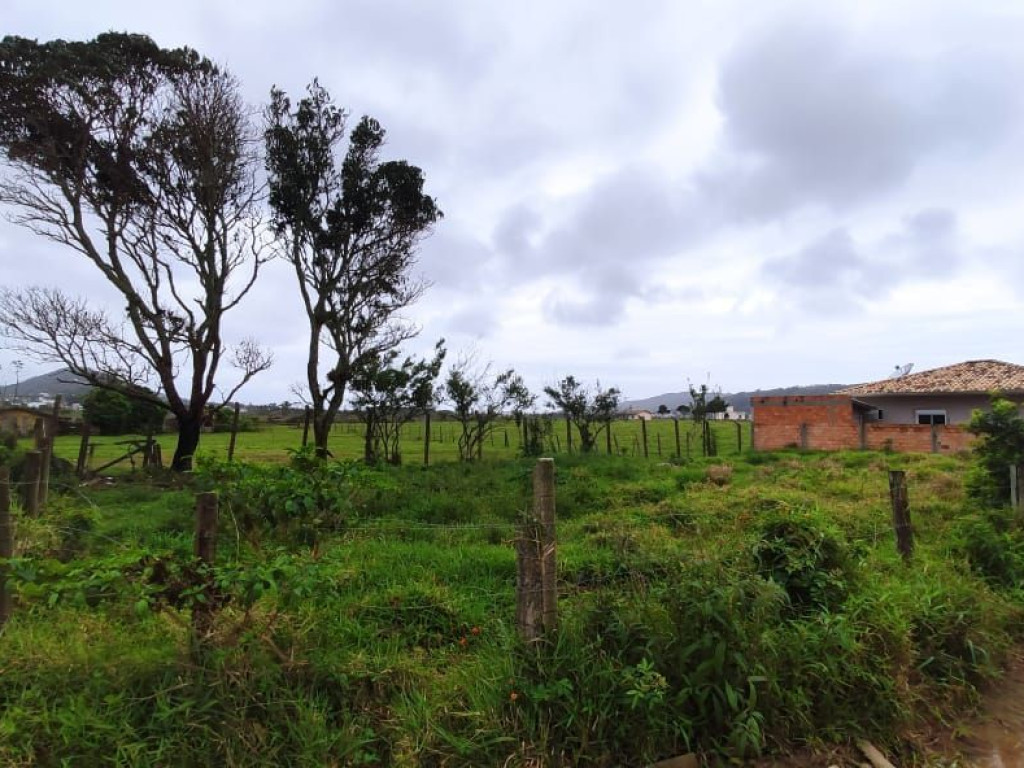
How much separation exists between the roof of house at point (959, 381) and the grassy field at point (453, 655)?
18442mm

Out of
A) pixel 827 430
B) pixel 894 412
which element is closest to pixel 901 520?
pixel 827 430

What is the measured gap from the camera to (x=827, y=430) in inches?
696

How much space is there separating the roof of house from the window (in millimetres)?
843

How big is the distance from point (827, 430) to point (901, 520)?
49.0 feet

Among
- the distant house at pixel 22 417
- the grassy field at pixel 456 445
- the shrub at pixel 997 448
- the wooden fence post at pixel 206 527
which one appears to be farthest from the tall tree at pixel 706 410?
the distant house at pixel 22 417

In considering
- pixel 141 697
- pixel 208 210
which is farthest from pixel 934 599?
pixel 208 210

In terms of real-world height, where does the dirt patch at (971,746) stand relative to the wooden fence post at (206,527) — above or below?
below

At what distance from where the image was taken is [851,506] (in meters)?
7.20

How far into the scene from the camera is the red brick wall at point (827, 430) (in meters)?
16.3

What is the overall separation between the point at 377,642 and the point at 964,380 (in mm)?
23070

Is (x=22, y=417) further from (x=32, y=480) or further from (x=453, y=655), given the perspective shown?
(x=453, y=655)

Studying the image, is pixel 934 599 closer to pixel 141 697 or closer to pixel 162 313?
pixel 141 697

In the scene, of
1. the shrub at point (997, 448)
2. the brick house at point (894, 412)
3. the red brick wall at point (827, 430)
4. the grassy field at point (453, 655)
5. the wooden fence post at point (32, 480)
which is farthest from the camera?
the brick house at point (894, 412)

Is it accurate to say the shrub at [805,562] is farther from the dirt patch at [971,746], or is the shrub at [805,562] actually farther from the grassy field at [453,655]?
the dirt patch at [971,746]
